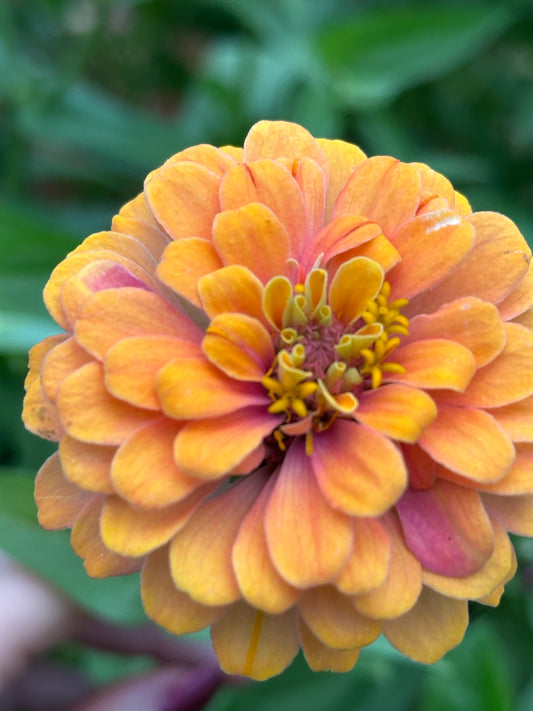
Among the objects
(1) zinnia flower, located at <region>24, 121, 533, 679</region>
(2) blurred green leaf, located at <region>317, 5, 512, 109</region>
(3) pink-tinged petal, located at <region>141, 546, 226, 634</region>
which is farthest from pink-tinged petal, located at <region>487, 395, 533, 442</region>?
(2) blurred green leaf, located at <region>317, 5, 512, 109</region>

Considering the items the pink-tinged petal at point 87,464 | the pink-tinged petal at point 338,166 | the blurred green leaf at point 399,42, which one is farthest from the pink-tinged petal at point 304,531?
the blurred green leaf at point 399,42

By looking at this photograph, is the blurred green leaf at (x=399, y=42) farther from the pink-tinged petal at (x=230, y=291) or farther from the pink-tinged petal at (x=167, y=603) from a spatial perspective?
the pink-tinged petal at (x=167, y=603)

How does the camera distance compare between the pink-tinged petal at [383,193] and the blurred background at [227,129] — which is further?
the blurred background at [227,129]

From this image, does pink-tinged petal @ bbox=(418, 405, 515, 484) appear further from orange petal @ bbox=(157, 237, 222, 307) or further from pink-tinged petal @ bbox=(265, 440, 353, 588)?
orange petal @ bbox=(157, 237, 222, 307)

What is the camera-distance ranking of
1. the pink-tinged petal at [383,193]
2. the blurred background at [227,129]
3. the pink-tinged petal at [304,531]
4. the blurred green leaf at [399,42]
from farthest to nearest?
the blurred green leaf at [399,42] < the blurred background at [227,129] < the pink-tinged petal at [383,193] < the pink-tinged petal at [304,531]

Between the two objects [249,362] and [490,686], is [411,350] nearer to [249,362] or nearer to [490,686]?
[249,362]

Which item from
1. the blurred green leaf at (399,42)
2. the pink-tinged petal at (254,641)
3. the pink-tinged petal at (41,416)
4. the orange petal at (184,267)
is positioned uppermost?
the blurred green leaf at (399,42)
